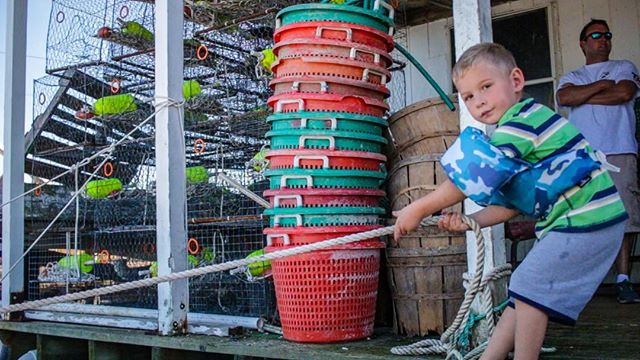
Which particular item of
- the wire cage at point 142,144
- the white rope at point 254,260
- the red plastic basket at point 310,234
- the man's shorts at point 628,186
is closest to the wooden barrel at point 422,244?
the red plastic basket at point 310,234

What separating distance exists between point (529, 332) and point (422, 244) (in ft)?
3.68

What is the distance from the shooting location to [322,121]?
3074 mm

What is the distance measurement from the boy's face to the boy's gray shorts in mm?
432

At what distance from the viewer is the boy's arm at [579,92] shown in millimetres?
4301

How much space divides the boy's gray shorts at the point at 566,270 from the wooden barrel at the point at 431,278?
3.27 ft

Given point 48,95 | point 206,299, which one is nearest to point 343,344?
point 206,299

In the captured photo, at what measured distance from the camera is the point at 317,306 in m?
2.95

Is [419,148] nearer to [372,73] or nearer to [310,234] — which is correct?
[372,73]

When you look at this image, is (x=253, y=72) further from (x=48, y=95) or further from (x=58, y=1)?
(x=48, y=95)

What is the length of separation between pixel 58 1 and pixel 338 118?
4784 mm

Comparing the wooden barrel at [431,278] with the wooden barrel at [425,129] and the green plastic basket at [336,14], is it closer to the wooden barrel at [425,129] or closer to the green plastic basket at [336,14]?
the wooden barrel at [425,129]

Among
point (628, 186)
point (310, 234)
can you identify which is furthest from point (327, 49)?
point (628, 186)

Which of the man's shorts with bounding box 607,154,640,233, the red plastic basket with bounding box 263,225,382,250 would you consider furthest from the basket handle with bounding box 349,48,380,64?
the man's shorts with bounding box 607,154,640,233

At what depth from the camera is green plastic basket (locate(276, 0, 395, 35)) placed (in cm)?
314
